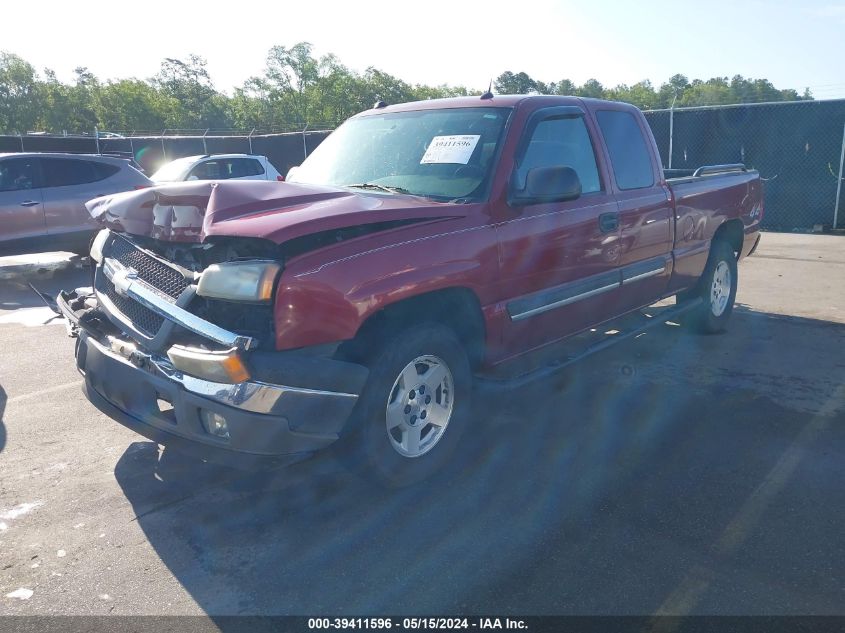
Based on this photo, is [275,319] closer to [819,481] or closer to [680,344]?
[819,481]

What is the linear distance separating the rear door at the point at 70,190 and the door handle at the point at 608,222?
7.99 metres

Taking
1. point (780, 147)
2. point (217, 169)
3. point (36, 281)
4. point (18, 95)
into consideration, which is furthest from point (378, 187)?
point (18, 95)

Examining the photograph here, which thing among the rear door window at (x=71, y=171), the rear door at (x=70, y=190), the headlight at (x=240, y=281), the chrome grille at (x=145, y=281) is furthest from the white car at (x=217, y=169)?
the headlight at (x=240, y=281)

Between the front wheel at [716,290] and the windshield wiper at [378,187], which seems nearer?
the windshield wiper at [378,187]

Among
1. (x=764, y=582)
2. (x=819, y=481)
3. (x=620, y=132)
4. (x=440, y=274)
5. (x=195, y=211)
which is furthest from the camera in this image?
(x=620, y=132)

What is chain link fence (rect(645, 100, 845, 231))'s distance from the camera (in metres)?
13.4

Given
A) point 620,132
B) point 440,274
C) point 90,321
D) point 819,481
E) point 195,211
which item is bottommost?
point 819,481

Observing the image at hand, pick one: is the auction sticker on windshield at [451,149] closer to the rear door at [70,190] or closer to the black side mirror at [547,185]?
the black side mirror at [547,185]

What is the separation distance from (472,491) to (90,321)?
222 cm

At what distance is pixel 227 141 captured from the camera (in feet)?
75.9

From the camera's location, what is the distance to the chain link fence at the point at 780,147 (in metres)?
13.4

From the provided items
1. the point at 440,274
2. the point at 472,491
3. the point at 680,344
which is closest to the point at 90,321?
the point at 440,274

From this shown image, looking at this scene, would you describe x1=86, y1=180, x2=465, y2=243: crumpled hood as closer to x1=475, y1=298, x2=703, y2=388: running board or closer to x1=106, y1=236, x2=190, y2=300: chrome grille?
x1=106, y1=236, x2=190, y2=300: chrome grille

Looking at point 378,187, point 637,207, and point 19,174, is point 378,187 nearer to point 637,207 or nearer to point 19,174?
point 637,207
